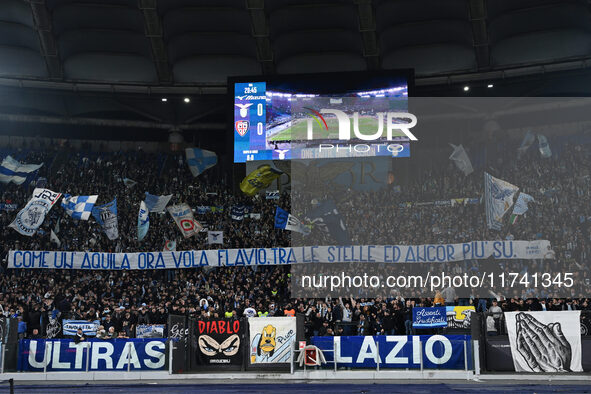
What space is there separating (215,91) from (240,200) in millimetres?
6675

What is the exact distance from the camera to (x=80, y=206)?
105 feet

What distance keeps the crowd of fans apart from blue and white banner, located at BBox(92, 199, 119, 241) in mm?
2032

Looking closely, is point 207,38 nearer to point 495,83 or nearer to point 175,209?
point 175,209

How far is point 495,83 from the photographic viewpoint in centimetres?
3984

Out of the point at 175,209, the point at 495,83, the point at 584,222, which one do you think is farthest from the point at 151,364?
the point at 495,83

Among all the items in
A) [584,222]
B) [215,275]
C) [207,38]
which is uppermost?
[207,38]

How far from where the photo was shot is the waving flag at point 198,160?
4359 centimetres

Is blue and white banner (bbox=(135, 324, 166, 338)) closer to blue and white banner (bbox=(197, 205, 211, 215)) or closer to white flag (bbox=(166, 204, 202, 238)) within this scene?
white flag (bbox=(166, 204, 202, 238))

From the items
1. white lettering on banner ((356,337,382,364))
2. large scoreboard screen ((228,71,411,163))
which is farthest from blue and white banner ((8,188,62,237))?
white lettering on banner ((356,337,382,364))

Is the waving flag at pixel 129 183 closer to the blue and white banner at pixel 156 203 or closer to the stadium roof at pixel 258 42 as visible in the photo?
the stadium roof at pixel 258 42

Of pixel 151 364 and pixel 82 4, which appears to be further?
pixel 82 4

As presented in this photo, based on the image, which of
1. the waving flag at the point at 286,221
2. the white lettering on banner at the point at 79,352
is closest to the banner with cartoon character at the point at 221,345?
the white lettering on banner at the point at 79,352

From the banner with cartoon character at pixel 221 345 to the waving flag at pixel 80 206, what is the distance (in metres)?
13.0

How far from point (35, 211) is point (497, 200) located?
21014 mm
